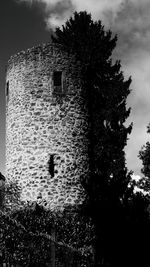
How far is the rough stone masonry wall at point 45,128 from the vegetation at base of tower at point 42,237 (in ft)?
2.50

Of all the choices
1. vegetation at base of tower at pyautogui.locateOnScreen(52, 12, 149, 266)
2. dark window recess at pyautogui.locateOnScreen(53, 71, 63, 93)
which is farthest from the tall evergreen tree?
dark window recess at pyautogui.locateOnScreen(53, 71, 63, 93)

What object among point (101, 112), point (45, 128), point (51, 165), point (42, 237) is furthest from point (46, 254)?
point (101, 112)

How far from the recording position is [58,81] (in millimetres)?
19703

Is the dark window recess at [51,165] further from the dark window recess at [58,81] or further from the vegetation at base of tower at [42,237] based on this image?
the dark window recess at [58,81]

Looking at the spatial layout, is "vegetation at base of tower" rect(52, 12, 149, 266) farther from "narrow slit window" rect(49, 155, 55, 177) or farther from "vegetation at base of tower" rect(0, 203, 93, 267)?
"narrow slit window" rect(49, 155, 55, 177)

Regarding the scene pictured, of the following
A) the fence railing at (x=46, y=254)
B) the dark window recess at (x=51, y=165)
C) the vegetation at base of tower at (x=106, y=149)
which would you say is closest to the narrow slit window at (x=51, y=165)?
the dark window recess at (x=51, y=165)

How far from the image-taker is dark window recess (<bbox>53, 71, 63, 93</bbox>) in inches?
770

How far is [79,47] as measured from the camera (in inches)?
861

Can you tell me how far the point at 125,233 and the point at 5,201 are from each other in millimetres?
5350

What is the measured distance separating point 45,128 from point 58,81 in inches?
82.9

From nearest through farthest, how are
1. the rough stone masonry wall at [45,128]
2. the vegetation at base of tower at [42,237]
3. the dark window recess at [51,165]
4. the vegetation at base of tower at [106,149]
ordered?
the vegetation at base of tower at [42,237] < the vegetation at base of tower at [106,149] < the rough stone masonry wall at [45,128] < the dark window recess at [51,165]

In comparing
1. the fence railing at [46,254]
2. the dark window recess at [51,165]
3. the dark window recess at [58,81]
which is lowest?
the fence railing at [46,254]

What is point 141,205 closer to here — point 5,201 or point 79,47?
point 5,201

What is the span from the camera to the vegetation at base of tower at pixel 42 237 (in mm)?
13891
